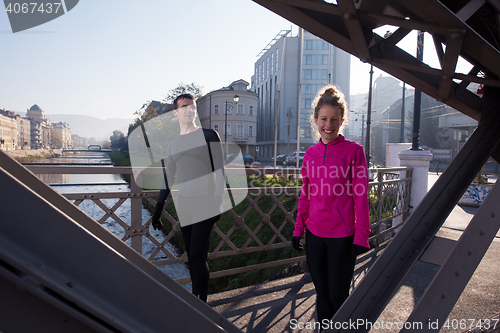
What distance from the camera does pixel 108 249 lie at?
31.8 inches

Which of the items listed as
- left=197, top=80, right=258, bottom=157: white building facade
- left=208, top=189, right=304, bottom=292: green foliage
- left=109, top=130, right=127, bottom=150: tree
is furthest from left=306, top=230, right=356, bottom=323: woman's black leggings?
left=109, top=130, right=127, bottom=150: tree

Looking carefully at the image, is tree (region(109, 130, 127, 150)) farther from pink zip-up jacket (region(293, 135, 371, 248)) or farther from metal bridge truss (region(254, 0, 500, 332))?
metal bridge truss (region(254, 0, 500, 332))

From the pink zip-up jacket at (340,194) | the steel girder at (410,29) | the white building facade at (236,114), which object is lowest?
the pink zip-up jacket at (340,194)

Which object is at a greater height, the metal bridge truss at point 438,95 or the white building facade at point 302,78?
the white building facade at point 302,78

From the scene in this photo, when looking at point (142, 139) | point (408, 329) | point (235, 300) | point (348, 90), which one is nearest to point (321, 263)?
point (408, 329)

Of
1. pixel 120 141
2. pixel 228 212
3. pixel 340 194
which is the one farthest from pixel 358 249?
pixel 120 141

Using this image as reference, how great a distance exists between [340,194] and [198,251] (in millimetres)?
1292

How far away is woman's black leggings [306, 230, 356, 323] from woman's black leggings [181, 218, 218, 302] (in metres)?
0.91

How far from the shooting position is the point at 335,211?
200 cm

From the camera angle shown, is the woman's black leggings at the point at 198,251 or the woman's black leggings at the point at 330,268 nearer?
the woman's black leggings at the point at 330,268

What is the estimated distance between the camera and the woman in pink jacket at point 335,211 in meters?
1.97

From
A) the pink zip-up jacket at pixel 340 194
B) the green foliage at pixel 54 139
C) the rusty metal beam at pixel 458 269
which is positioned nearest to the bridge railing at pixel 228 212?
the pink zip-up jacket at pixel 340 194

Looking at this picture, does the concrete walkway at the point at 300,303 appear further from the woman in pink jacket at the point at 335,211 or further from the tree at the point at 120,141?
the tree at the point at 120,141

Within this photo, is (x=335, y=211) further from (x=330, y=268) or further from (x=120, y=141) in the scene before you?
(x=120, y=141)
